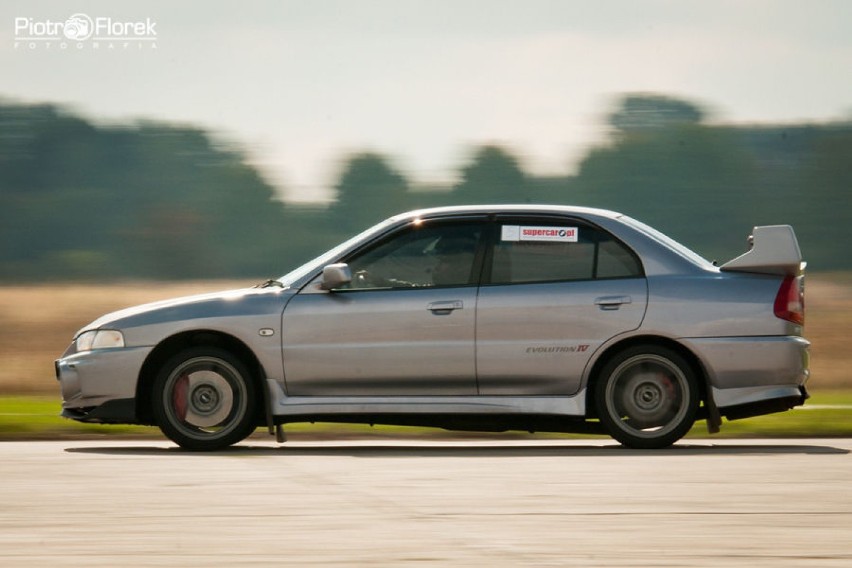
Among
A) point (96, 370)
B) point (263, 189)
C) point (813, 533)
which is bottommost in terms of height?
point (813, 533)

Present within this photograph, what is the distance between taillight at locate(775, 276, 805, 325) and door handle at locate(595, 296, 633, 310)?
3.27 feet

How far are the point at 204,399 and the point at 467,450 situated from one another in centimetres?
181

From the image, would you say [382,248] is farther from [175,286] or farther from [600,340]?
[175,286]

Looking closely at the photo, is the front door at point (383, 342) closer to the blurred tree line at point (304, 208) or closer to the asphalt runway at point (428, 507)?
the asphalt runway at point (428, 507)

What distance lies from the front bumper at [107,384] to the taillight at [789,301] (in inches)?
167

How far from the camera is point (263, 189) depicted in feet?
206

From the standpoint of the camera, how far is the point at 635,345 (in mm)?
10242

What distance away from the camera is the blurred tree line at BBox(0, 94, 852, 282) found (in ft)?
209

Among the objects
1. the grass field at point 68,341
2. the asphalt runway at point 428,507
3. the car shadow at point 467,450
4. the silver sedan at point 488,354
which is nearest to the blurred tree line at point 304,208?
the grass field at point 68,341

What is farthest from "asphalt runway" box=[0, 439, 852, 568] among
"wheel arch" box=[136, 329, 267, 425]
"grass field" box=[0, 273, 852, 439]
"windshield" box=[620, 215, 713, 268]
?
"grass field" box=[0, 273, 852, 439]

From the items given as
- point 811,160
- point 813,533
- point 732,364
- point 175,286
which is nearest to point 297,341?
point 732,364

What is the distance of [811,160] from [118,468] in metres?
67.4

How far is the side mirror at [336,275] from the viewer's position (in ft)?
33.2

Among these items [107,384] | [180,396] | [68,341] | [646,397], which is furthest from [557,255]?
[68,341]
